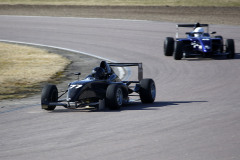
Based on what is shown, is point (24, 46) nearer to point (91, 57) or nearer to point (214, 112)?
point (91, 57)

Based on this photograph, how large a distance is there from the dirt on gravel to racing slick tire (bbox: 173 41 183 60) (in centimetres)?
1438

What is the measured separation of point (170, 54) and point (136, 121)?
14.0 m

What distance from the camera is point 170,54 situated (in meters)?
24.5

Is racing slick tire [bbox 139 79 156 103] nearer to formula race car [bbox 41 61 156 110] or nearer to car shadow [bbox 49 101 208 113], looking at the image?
formula race car [bbox 41 61 156 110]

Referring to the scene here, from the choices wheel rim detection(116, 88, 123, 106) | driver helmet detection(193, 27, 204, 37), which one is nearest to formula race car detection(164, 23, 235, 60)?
driver helmet detection(193, 27, 204, 37)

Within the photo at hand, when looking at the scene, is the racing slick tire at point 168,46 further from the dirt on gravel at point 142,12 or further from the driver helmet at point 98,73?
the dirt on gravel at point 142,12

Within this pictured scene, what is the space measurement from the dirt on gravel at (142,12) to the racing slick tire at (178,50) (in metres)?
14.4

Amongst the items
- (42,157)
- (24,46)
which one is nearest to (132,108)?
(42,157)

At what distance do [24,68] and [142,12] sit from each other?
70.9 ft

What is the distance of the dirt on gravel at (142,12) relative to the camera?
38.4m

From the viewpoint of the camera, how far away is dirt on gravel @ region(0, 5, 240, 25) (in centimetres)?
3841

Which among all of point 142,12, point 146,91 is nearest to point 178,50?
point 146,91

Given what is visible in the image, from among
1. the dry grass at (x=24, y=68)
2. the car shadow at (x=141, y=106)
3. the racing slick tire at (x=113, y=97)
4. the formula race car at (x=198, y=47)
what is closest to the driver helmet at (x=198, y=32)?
the formula race car at (x=198, y=47)

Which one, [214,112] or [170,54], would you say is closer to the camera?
[214,112]
